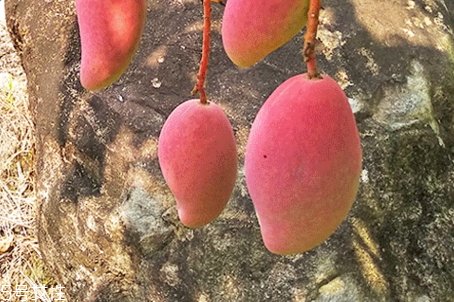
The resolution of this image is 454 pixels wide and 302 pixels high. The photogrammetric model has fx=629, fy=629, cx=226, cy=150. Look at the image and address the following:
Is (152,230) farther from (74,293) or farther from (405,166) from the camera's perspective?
(405,166)

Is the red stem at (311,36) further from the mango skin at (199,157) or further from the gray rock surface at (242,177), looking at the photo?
the gray rock surface at (242,177)

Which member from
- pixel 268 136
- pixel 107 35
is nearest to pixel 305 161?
pixel 268 136

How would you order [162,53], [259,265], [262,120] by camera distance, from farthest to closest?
[162,53] < [259,265] < [262,120]

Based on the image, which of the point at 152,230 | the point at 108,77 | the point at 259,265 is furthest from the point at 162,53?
the point at 108,77

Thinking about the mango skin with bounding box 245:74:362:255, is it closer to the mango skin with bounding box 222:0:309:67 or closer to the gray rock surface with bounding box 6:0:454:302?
the mango skin with bounding box 222:0:309:67

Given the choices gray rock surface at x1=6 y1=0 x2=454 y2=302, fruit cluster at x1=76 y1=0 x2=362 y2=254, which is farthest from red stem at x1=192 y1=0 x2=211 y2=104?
gray rock surface at x1=6 y1=0 x2=454 y2=302

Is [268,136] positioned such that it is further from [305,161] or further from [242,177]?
[242,177]
